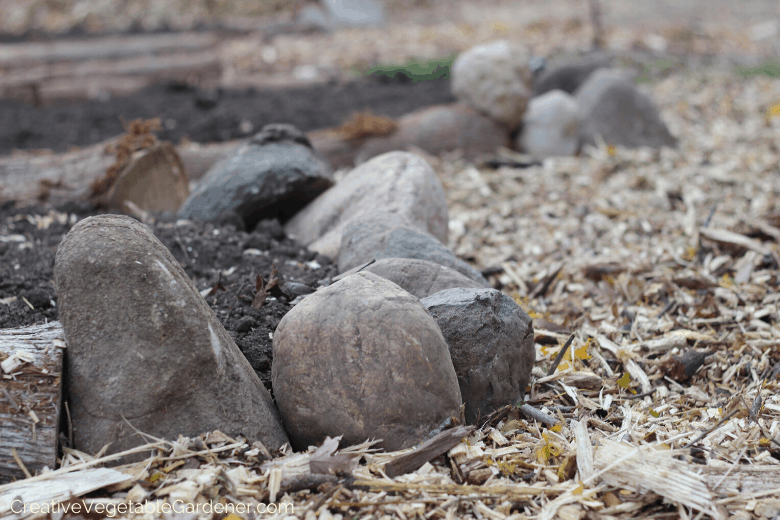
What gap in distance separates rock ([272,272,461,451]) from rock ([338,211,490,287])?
104 centimetres

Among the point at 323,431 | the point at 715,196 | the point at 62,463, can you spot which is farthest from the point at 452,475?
the point at 715,196

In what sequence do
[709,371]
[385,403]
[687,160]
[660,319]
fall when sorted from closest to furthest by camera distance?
[385,403], [709,371], [660,319], [687,160]

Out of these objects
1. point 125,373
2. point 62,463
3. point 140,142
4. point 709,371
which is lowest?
point 709,371

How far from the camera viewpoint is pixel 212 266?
342 centimetres

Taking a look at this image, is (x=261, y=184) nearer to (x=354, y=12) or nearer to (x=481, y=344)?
(x=481, y=344)

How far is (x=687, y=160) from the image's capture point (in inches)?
235

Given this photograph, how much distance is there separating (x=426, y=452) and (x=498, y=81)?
16.3 feet

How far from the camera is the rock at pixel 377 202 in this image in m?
3.83

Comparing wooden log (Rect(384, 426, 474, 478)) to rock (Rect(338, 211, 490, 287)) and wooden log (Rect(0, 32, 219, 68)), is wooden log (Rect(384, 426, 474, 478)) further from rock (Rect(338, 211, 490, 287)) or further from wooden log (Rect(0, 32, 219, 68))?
wooden log (Rect(0, 32, 219, 68))

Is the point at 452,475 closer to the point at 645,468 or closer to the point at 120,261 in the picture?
the point at 645,468

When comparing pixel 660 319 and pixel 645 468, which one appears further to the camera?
pixel 660 319

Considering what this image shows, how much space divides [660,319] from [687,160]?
130 inches

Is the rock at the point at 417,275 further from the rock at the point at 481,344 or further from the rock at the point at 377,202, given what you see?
the rock at the point at 377,202

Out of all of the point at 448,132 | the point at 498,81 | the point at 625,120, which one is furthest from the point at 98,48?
the point at 625,120
